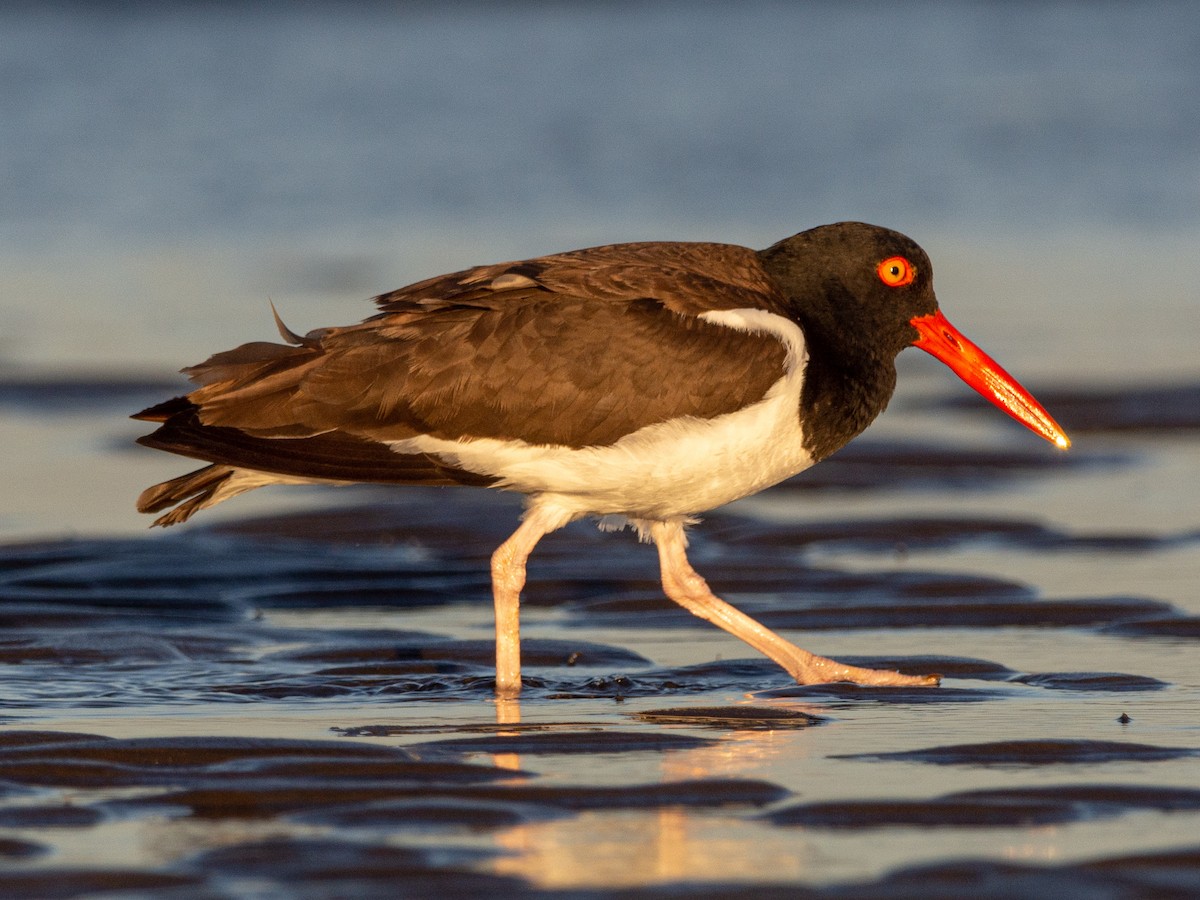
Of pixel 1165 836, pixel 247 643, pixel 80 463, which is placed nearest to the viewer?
pixel 1165 836

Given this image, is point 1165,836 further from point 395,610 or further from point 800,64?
point 800,64

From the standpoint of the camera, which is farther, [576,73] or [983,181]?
[576,73]

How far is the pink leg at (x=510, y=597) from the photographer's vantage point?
280 inches

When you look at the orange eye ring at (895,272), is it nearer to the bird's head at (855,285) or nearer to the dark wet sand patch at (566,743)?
the bird's head at (855,285)

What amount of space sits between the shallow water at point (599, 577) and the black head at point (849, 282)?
47.4 inches

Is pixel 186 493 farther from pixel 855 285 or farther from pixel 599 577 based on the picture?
pixel 855 285

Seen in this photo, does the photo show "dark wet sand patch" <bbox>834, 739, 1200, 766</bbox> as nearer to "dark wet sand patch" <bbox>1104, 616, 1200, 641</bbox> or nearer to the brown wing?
the brown wing

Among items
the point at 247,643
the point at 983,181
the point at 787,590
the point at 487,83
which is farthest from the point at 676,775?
the point at 487,83

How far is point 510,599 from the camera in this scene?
734cm

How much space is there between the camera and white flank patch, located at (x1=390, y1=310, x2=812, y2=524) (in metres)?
7.03

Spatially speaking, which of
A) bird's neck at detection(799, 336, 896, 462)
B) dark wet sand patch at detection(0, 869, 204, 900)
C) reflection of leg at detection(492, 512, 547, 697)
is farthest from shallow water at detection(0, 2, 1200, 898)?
bird's neck at detection(799, 336, 896, 462)

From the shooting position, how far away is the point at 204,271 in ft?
55.4

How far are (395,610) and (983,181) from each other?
13.5 m

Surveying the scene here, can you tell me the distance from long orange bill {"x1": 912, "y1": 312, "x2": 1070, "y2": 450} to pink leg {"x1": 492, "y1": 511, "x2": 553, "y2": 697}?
5.79 feet
